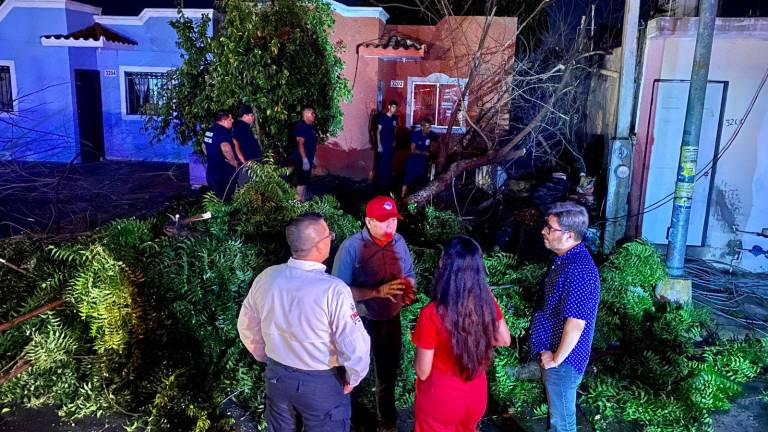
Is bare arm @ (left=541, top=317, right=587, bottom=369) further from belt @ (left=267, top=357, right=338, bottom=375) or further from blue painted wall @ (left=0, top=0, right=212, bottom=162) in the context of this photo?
blue painted wall @ (left=0, top=0, right=212, bottom=162)

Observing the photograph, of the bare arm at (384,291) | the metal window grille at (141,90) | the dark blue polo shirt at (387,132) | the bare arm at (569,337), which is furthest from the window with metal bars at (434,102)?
the bare arm at (569,337)

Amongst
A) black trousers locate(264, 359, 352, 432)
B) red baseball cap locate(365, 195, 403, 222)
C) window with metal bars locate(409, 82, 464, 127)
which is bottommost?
black trousers locate(264, 359, 352, 432)

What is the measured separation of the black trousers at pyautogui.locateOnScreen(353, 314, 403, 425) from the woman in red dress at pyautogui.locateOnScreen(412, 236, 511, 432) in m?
0.84

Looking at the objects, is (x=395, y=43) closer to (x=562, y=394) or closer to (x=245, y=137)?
(x=245, y=137)

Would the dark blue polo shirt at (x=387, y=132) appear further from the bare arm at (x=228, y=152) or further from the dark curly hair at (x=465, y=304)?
the dark curly hair at (x=465, y=304)

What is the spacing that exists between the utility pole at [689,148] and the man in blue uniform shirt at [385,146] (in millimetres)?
6606

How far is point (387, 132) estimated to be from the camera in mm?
11961

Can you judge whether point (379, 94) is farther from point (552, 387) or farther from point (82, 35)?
point (552, 387)

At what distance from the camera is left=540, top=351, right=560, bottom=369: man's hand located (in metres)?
3.23

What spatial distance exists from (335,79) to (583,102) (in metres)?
5.80

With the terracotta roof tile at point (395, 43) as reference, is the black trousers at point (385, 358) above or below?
below

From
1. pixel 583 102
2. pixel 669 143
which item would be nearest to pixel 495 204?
pixel 669 143

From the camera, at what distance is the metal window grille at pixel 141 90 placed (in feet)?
47.8

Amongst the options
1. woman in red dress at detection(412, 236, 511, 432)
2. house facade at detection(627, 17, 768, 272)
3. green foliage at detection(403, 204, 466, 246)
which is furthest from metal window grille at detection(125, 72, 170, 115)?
woman in red dress at detection(412, 236, 511, 432)
